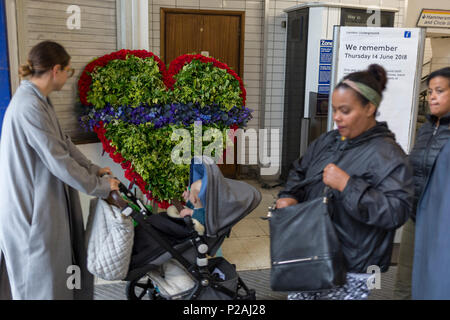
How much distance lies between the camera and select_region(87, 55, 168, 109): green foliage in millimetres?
3205

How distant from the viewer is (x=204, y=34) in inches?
221

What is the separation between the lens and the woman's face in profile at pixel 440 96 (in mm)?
2180

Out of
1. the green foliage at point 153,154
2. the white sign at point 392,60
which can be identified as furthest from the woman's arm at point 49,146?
the white sign at point 392,60

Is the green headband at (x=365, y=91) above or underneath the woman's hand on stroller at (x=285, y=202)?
above

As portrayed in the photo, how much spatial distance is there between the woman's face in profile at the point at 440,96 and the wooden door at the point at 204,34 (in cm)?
381

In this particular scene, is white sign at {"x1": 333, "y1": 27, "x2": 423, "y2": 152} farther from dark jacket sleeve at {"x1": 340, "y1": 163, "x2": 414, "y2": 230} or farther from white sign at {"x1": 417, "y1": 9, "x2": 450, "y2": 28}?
white sign at {"x1": 417, "y1": 9, "x2": 450, "y2": 28}

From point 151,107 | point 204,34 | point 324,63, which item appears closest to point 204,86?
point 151,107

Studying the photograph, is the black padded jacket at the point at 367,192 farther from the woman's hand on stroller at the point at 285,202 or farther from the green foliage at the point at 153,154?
the green foliage at the point at 153,154

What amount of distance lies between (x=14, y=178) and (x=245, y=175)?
4.42 meters

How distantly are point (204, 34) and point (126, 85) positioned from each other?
104 inches

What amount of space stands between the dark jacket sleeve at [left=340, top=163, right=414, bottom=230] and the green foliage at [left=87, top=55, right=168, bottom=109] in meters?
1.97

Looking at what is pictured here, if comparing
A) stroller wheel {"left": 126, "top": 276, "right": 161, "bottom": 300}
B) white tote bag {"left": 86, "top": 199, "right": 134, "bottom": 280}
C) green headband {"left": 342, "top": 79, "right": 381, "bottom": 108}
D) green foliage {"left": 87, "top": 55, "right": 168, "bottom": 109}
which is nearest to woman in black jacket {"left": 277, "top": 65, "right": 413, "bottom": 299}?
green headband {"left": 342, "top": 79, "right": 381, "bottom": 108}

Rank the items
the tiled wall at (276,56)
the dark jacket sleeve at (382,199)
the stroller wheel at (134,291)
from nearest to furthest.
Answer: the dark jacket sleeve at (382,199) → the stroller wheel at (134,291) → the tiled wall at (276,56)

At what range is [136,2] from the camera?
3.61 meters
